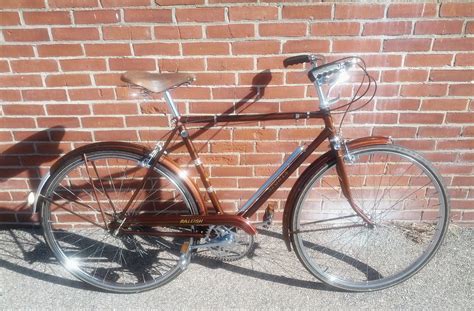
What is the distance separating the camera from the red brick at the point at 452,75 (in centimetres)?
264

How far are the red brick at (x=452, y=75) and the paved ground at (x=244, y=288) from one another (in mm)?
1145

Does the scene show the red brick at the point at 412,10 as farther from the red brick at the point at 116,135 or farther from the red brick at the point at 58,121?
the red brick at the point at 58,121

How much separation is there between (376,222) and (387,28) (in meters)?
1.21

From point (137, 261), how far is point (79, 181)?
69 cm

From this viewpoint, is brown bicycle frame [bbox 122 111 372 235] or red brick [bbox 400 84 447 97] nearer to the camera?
brown bicycle frame [bbox 122 111 372 235]

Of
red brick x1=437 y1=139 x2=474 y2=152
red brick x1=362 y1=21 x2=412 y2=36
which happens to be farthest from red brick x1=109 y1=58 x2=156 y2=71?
red brick x1=437 y1=139 x2=474 y2=152

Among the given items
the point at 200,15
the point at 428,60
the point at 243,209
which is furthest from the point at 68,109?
the point at 428,60

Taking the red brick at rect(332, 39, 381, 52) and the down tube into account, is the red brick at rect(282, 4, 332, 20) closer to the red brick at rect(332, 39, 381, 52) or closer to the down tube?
the red brick at rect(332, 39, 381, 52)

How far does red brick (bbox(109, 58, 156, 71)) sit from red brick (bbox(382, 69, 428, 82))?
1.39m

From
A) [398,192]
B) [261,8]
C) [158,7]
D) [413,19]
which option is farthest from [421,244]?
[158,7]

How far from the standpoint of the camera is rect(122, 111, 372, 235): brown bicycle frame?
7.79 feet

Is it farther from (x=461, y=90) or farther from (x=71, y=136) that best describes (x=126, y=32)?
(x=461, y=90)

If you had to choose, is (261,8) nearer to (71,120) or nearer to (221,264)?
(71,120)

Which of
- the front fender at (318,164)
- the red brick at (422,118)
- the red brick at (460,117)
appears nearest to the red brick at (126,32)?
the front fender at (318,164)
